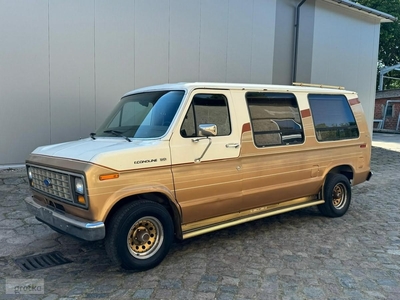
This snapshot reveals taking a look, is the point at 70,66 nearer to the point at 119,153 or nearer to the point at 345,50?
the point at 119,153

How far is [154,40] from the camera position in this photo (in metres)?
9.36

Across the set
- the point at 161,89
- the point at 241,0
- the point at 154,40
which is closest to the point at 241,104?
the point at 161,89

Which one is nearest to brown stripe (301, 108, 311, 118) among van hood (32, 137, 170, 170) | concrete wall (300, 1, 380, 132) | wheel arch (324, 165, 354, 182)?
wheel arch (324, 165, 354, 182)

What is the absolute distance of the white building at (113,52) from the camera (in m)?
7.77

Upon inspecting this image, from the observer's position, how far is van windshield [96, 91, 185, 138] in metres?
4.45

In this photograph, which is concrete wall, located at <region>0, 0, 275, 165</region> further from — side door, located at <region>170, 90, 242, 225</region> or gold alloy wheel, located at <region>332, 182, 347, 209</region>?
gold alloy wheel, located at <region>332, 182, 347, 209</region>

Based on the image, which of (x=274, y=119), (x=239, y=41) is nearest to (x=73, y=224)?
(x=274, y=119)

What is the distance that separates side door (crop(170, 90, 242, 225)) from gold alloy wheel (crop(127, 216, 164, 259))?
0.38 metres

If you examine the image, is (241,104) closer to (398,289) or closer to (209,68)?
(398,289)

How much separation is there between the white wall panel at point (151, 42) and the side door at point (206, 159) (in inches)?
193

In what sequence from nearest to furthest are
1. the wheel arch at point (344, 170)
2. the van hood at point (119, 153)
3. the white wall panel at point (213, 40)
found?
the van hood at point (119, 153), the wheel arch at point (344, 170), the white wall panel at point (213, 40)

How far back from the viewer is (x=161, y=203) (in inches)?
173

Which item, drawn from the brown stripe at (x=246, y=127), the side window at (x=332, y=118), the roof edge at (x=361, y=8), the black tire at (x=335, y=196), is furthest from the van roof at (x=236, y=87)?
the roof edge at (x=361, y=8)

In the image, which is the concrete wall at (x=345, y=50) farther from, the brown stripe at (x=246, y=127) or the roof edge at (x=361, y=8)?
the brown stripe at (x=246, y=127)
